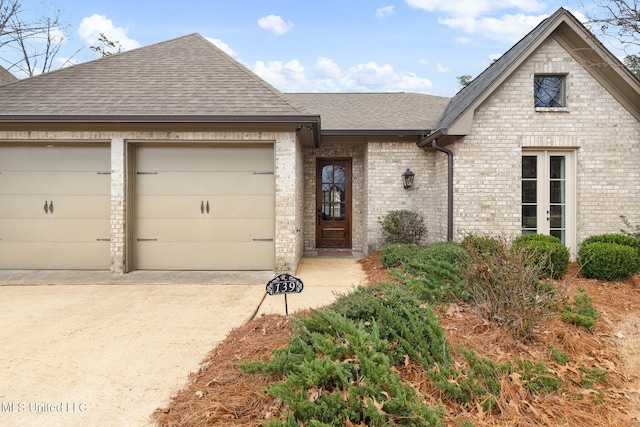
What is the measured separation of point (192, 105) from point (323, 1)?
8.23 m

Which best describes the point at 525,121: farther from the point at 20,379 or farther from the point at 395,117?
the point at 20,379

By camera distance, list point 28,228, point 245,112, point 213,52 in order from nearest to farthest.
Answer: point 245,112 → point 28,228 → point 213,52

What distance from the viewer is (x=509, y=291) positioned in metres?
2.92

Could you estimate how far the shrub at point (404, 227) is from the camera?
7.93 meters

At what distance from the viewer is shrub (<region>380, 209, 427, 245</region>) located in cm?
793

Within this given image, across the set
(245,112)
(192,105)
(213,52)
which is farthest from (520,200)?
(213,52)

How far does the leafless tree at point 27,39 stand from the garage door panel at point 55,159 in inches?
321

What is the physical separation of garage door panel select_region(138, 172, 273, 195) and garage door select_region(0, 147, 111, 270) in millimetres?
869

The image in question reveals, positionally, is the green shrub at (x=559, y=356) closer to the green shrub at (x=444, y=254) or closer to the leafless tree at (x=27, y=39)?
the green shrub at (x=444, y=254)

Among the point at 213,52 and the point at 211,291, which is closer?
the point at 211,291

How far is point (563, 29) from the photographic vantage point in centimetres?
652

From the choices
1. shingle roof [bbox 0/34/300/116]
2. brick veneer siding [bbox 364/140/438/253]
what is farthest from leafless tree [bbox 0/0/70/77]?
brick veneer siding [bbox 364/140/438/253]

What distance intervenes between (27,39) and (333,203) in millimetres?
15630

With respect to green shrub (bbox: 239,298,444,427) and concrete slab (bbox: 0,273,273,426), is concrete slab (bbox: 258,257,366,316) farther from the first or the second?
green shrub (bbox: 239,298,444,427)
